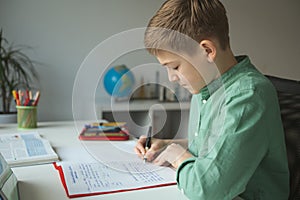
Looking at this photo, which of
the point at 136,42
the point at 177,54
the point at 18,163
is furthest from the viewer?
the point at 136,42

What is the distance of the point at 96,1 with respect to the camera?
7.95ft

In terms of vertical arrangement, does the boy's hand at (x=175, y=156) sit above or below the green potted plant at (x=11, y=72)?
above

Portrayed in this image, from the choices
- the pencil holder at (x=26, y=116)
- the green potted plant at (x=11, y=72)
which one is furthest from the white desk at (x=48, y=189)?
the green potted plant at (x=11, y=72)

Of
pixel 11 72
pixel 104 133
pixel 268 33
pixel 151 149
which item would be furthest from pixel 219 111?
pixel 268 33

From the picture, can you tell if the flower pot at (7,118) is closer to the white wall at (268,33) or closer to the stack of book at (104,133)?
the stack of book at (104,133)

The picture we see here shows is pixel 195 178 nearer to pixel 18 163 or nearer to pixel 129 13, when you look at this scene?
pixel 18 163

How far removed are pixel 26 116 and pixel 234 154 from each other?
1107 mm

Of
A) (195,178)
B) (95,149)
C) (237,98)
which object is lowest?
(95,149)

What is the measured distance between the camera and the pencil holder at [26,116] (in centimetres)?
148

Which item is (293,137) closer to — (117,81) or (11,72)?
(117,81)

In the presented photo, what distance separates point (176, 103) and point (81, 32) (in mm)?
882

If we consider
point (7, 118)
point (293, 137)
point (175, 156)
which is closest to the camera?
point (293, 137)

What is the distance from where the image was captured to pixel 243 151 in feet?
2.13

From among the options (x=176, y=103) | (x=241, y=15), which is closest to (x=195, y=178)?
(x=176, y=103)
